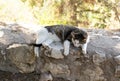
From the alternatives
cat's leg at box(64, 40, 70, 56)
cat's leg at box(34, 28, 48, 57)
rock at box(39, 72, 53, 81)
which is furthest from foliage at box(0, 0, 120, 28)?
cat's leg at box(64, 40, 70, 56)

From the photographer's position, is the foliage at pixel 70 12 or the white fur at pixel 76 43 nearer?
the white fur at pixel 76 43

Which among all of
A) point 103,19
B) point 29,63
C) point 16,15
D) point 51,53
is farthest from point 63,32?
point 103,19

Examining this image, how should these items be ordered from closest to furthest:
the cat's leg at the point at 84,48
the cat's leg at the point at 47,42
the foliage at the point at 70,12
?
the cat's leg at the point at 84,48 → the cat's leg at the point at 47,42 → the foliage at the point at 70,12

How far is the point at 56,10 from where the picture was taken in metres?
7.33

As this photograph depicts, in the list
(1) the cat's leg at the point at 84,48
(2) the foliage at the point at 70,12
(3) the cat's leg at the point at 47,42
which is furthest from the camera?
(2) the foliage at the point at 70,12

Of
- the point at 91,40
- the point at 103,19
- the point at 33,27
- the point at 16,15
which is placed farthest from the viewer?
the point at 103,19

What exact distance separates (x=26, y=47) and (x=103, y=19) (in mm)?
3677

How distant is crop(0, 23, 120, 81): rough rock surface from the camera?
4219 mm

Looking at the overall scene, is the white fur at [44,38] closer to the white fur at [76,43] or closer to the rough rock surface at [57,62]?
the rough rock surface at [57,62]

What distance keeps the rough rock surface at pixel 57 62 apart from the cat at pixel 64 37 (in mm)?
75

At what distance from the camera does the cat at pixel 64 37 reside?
13.7ft

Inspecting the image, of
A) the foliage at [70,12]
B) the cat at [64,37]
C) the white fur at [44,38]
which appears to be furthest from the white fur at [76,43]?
the foliage at [70,12]

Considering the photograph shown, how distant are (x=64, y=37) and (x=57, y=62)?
0.36 meters

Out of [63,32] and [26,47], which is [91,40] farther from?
[26,47]
